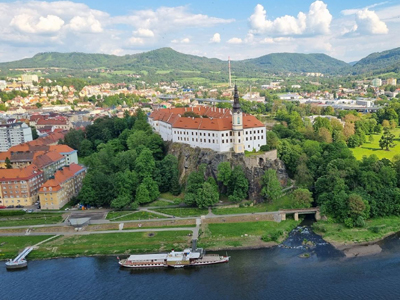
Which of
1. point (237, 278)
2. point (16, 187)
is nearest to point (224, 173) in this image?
point (237, 278)

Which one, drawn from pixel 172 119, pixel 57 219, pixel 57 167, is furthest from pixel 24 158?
pixel 172 119

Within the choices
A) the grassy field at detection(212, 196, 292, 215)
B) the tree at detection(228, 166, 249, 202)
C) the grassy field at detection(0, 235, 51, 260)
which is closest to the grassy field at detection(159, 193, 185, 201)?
the grassy field at detection(212, 196, 292, 215)

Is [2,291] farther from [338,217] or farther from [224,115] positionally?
[224,115]

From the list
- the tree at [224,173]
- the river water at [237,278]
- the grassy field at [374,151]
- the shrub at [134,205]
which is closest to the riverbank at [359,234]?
the river water at [237,278]

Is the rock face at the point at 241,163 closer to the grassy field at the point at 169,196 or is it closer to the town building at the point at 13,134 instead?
the grassy field at the point at 169,196

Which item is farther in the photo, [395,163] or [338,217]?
[395,163]

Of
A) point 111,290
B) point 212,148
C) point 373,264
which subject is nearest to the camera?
point 111,290

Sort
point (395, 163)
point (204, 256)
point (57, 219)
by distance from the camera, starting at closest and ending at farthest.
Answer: point (204, 256) < point (57, 219) < point (395, 163)
